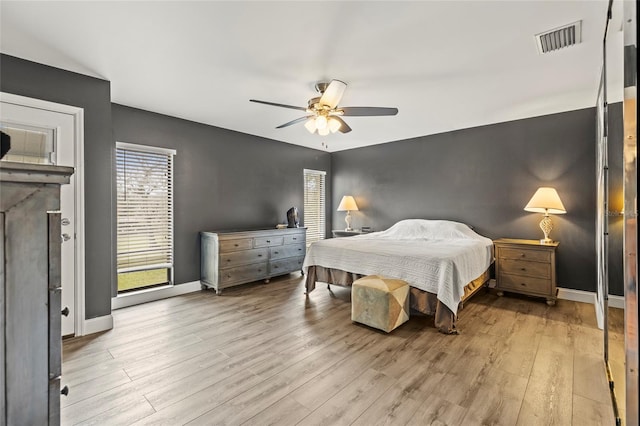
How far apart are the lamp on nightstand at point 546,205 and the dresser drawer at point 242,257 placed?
12.5 ft

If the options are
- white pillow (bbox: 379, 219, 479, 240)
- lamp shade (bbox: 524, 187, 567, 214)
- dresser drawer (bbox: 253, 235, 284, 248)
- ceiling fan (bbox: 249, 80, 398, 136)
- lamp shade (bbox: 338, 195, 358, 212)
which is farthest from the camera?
lamp shade (bbox: 338, 195, 358, 212)

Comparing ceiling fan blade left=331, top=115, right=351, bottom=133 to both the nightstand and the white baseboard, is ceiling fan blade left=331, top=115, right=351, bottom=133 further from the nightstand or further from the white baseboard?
the white baseboard

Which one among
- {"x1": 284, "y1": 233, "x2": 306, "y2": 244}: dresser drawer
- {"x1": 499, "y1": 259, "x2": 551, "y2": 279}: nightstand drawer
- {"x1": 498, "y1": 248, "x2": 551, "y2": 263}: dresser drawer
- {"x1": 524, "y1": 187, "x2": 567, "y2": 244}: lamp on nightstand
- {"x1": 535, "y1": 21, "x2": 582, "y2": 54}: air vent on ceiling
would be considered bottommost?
{"x1": 499, "y1": 259, "x2": 551, "y2": 279}: nightstand drawer

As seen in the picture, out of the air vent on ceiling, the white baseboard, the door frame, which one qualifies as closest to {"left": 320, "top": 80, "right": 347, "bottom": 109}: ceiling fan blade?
the air vent on ceiling

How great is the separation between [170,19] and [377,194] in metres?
4.64

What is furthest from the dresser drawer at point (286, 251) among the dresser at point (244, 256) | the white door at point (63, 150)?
the white door at point (63, 150)

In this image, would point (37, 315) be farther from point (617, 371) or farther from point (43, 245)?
point (617, 371)

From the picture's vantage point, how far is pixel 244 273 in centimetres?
449

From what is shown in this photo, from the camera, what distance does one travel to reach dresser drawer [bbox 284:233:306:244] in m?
5.18

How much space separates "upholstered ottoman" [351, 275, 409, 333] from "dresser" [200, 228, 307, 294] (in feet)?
6.59

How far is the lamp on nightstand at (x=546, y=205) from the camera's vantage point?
3783 mm

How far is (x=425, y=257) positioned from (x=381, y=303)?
A: 28.0 inches

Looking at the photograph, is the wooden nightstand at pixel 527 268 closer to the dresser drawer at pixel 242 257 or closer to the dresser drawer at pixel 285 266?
the dresser drawer at pixel 285 266

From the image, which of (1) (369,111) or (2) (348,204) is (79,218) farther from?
(2) (348,204)
